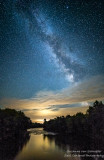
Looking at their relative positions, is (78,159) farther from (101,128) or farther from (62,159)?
(101,128)

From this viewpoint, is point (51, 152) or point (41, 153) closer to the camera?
point (41, 153)

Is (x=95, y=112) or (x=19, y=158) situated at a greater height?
(x=95, y=112)

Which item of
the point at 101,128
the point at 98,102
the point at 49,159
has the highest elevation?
the point at 98,102

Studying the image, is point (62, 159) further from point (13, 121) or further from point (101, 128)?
point (13, 121)

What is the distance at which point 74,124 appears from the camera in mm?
133750

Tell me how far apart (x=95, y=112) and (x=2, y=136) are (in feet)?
148

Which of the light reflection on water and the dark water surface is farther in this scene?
the light reflection on water

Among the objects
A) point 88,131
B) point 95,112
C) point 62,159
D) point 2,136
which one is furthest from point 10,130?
point 62,159

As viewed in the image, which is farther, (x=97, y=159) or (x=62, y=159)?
(x=62, y=159)

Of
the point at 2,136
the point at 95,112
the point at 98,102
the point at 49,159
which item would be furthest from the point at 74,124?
the point at 49,159

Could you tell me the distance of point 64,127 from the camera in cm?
15825

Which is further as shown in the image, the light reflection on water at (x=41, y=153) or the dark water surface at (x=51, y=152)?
the light reflection on water at (x=41, y=153)

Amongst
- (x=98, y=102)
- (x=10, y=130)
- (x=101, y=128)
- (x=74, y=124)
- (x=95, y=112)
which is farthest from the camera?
(x=74, y=124)

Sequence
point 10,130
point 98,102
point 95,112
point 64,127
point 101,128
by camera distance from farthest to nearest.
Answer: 1. point 64,127
2. point 10,130
3. point 98,102
4. point 95,112
5. point 101,128
